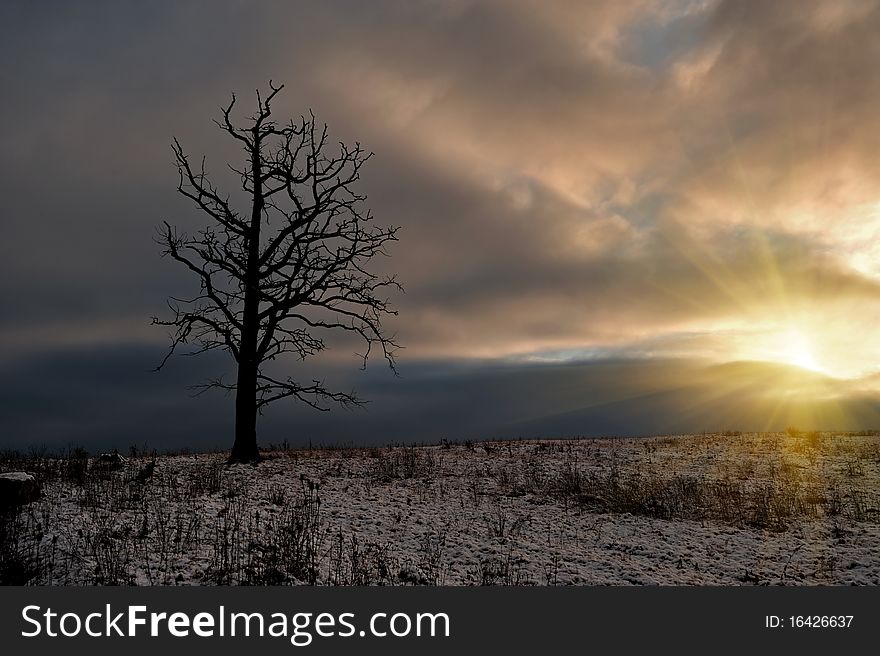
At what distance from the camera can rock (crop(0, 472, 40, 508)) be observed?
11203 mm

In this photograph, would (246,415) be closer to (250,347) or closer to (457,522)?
(250,347)

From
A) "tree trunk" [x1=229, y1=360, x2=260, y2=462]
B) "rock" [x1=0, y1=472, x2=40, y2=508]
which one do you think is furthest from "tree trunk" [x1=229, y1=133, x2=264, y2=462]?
"rock" [x1=0, y1=472, x2=40, y2=508]

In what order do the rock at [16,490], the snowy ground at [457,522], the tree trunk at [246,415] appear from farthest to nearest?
the tree trunk at [246,415]
the rock at [16,490]
the snowy ground at [457,522]

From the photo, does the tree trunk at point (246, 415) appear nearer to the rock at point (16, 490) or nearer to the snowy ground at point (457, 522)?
the snowy ground at point (457, 522)


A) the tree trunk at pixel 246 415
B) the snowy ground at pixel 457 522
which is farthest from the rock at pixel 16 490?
the tree trunk at pixel 246 415

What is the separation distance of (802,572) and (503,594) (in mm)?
5567

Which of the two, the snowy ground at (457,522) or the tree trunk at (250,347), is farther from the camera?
the tree trunk at (250,347)

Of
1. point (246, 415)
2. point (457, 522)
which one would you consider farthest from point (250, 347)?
point (457, 522)

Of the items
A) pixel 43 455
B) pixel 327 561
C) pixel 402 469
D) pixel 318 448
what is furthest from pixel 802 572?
pixel 43 455

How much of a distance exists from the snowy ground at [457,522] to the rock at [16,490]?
340mm

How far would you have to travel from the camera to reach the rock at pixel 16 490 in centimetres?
1120

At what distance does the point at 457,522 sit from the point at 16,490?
837 centimetres

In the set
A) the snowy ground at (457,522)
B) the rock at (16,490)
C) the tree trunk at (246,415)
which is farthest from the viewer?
the tree trunk at (246,415)

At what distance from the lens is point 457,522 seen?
11781 millimetres
